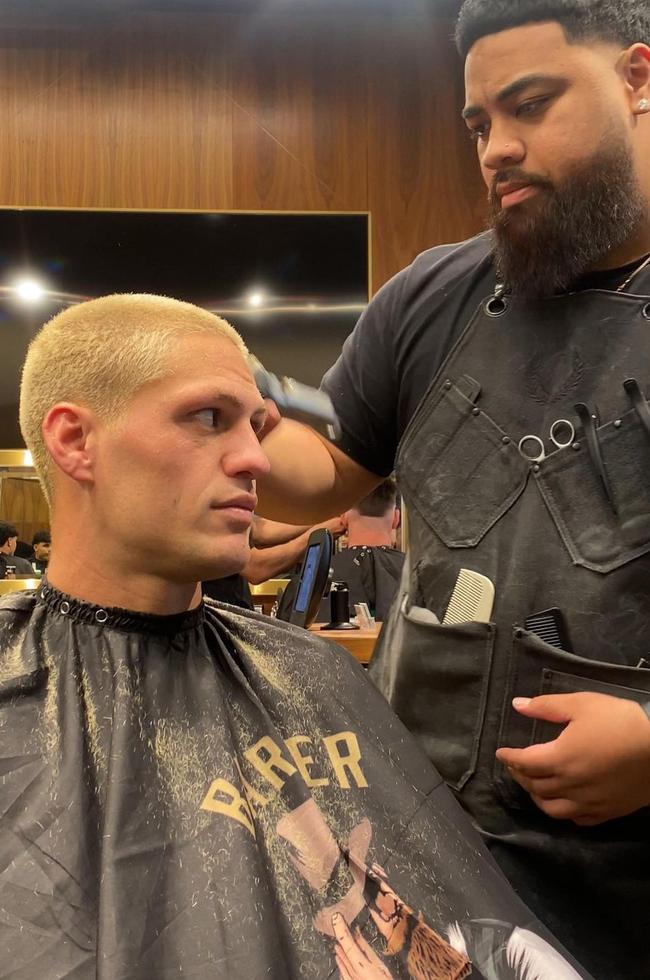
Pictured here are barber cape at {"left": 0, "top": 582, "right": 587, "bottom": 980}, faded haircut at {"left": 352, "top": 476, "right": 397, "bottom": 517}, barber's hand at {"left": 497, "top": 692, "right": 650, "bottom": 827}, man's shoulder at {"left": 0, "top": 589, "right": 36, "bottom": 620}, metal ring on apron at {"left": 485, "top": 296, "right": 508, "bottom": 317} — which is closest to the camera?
barber cape at {"left": 0, "top": 582, "right": 587, "bottom": 980}

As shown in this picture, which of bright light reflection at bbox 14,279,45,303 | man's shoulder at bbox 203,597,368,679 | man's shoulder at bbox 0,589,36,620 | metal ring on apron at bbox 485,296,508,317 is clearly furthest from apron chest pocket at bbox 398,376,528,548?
bright light reflection at bbox 14,279,45,303

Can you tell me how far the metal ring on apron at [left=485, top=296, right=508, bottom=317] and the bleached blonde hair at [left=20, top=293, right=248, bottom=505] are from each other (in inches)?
16.5

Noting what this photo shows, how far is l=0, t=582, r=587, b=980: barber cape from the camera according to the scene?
0.93 m

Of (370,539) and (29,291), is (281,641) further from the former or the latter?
(29,291)

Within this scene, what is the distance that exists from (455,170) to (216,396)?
4.02 meters

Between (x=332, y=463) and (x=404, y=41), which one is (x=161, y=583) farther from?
(x=404, y=41)

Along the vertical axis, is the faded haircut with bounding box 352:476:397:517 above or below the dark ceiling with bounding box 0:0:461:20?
below

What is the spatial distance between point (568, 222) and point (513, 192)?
0.09m

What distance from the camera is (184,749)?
1.12 meters

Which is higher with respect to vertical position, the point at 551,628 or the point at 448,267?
the point at 448,267

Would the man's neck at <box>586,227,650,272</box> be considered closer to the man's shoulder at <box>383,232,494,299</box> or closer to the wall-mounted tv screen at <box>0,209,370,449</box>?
the man's shoulder at <box>383,232,494,299</box>

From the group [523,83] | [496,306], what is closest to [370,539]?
[496,306]

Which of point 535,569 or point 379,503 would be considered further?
point 379,503

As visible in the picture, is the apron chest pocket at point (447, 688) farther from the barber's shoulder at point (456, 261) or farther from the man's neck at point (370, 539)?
the man's neck at point (370, 539)
